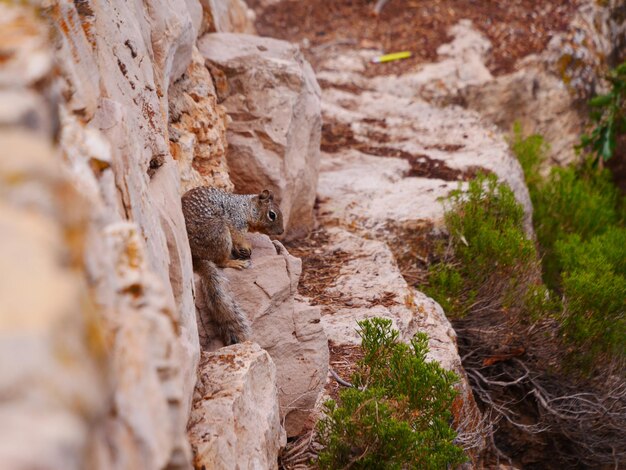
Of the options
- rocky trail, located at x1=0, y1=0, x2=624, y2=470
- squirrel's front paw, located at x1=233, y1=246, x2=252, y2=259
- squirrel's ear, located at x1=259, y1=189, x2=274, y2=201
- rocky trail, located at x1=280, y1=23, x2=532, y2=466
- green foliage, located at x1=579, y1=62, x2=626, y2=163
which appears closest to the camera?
rocky trail, located at x1=0, y1=0, x2=624, y2=470

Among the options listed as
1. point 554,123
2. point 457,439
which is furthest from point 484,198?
point 554,123

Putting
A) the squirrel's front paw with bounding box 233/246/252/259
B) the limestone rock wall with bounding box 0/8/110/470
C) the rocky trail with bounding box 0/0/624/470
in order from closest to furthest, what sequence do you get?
the limestone rock wall with bounding box 0/8/110/470 < the rocky trail with bounding box 0/0/624/470 < the squirrel's front paw with bounding box 233/246/252/259

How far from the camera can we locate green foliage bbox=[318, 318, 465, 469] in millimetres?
3424

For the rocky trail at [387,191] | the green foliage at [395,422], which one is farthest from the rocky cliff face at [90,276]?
the rocky trail at [387,191]

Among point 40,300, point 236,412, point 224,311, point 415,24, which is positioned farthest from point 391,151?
point 40,300

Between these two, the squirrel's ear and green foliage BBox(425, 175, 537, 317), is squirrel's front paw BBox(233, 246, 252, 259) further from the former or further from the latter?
green foliage BBox(425, 175, 537, 317)

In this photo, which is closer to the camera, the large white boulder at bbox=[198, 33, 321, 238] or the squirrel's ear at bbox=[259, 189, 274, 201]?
the squirrel's ear at bbox=[259, 189, 274, 201]

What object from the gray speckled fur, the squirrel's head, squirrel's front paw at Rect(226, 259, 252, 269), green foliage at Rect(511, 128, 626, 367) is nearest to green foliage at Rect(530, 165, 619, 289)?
green foliage at Rect(511, 128, 626, 367)

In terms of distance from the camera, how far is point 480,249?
19.2ft

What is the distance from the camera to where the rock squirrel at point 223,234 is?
4.13 meters

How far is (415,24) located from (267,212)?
214 inches

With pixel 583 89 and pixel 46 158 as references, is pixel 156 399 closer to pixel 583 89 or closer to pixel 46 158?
pixel 46 158

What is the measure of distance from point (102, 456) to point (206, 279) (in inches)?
110

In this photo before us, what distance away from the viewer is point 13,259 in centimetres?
145
